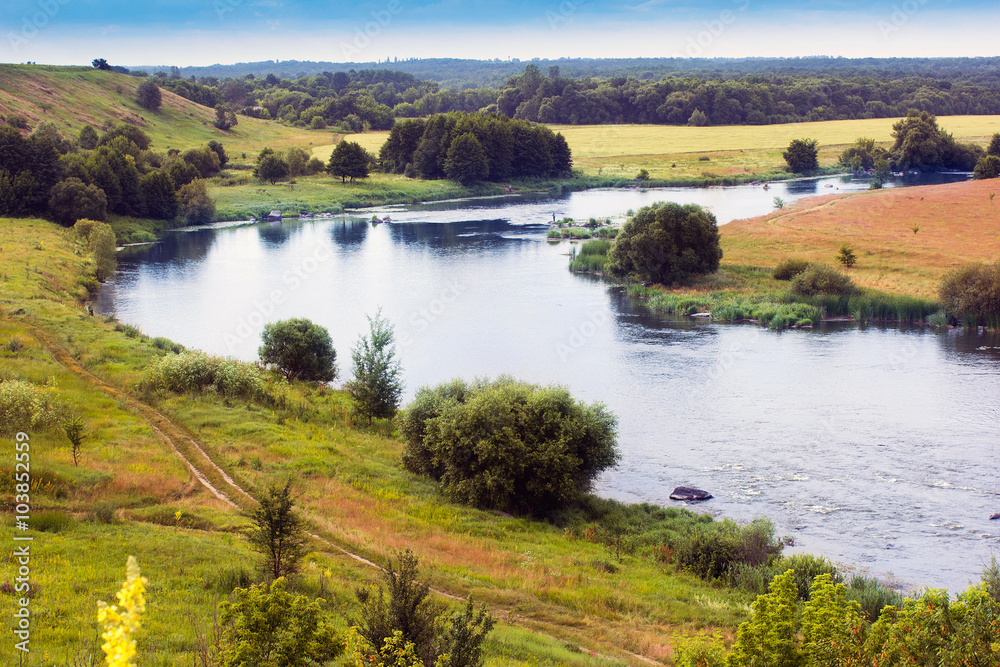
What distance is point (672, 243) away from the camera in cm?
5112

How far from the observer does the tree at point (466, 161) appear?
99125 millimetres

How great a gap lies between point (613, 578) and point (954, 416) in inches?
755

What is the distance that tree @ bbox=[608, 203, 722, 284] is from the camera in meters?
51.0

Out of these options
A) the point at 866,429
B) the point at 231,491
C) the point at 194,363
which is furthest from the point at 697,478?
the point at 194,363

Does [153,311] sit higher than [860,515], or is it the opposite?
[153,311]

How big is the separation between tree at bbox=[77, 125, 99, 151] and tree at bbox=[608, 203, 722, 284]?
2598 inches

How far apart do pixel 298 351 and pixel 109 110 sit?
91.7m

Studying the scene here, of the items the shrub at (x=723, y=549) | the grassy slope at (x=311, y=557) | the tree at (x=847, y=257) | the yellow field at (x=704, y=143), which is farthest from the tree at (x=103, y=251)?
the yellow field at (x=704, y=143)

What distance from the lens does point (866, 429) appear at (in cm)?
2828

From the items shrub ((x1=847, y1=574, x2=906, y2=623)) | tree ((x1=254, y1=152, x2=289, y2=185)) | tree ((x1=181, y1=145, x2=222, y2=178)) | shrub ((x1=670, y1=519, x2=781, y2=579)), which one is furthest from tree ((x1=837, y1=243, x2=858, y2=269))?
tree ((x1=181, y1=145, x2=222, y2=178))

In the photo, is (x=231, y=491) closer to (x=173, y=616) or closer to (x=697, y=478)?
(x=173, y=616)

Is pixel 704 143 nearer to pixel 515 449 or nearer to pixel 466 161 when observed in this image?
pixel 466 161

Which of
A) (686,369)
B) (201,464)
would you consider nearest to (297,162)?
(686,369)

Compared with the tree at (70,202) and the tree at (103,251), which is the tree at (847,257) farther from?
the tree at (70,202)
